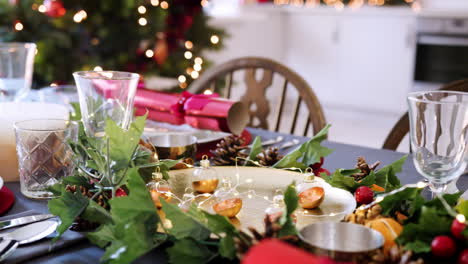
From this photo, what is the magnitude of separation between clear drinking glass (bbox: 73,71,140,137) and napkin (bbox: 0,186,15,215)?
0.14m

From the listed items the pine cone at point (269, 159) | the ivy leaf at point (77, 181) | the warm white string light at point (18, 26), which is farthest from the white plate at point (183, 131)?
the warm white string light at point (18, 26)

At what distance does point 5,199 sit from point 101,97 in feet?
0.63

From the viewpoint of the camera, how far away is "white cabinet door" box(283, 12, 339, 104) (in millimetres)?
4828

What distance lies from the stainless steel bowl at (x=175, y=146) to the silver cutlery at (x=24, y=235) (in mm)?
233

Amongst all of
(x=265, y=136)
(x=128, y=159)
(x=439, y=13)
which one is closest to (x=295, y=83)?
(x=265, y=136)

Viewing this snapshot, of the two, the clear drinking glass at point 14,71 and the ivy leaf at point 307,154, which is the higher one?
the clear drinking glass at point 14,71

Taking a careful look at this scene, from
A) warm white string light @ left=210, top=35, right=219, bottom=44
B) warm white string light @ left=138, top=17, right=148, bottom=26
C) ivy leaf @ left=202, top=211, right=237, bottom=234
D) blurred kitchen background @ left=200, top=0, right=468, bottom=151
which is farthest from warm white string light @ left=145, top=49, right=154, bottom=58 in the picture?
ivy leaf @ left=202, top=211, right=237, bottom=234

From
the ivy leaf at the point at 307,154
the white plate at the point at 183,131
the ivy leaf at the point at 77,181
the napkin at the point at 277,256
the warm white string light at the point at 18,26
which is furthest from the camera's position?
the warm white string light at the point at 18,26

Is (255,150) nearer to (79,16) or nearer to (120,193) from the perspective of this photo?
(120,193)

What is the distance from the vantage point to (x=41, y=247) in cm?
65

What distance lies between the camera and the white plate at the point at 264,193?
675 mm

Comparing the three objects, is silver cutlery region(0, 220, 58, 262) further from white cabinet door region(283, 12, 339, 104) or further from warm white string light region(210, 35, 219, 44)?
white cabinet door region(283, 12, 339, 104)

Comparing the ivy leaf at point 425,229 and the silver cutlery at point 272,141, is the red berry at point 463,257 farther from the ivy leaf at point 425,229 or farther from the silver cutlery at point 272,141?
the silver cutlery at point 272,141

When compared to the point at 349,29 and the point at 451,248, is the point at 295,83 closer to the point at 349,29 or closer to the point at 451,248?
the point at 451,248
